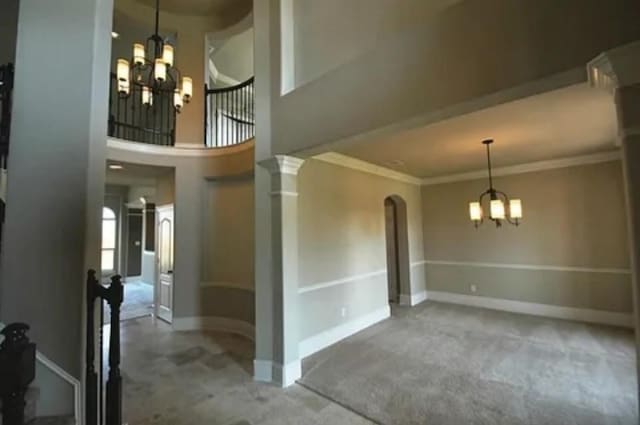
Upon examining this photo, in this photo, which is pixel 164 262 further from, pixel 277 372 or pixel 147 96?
pixel 277 372

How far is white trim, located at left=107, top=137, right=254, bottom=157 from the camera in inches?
185

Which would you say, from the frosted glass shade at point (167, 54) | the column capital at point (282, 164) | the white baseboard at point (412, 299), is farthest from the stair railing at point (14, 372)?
the white baseboard at point (412, 299)

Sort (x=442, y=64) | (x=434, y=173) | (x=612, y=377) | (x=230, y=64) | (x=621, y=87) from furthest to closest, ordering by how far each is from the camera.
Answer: (x=230, y=64) < (x=434, y=173) < (x=612, y=377) < (x=442, y=64) < (x=621, y=87)

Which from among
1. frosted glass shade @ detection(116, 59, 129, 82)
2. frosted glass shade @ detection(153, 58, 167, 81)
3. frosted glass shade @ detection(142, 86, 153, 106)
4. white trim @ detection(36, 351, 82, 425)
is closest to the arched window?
frosted glass shade @ detection(142, 86, 153, 106)

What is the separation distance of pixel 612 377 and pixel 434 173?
412cm

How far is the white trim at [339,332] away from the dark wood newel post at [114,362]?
7.90 feet

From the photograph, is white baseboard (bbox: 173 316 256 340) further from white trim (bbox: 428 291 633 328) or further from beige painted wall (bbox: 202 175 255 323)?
white trim (bbox: 428 291 633 328)

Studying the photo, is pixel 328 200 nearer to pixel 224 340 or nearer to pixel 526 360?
pixel 224 340

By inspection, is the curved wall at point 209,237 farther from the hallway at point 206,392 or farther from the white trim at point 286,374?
the white trim at point 286,374

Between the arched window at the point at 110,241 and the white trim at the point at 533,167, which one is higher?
the white trim at the point at 533,167

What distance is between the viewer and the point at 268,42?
362 centimetres

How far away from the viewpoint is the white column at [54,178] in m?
1.60

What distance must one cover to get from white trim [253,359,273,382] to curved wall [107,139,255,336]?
1.63m

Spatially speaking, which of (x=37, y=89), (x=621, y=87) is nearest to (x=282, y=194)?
(x=37, y=89)
